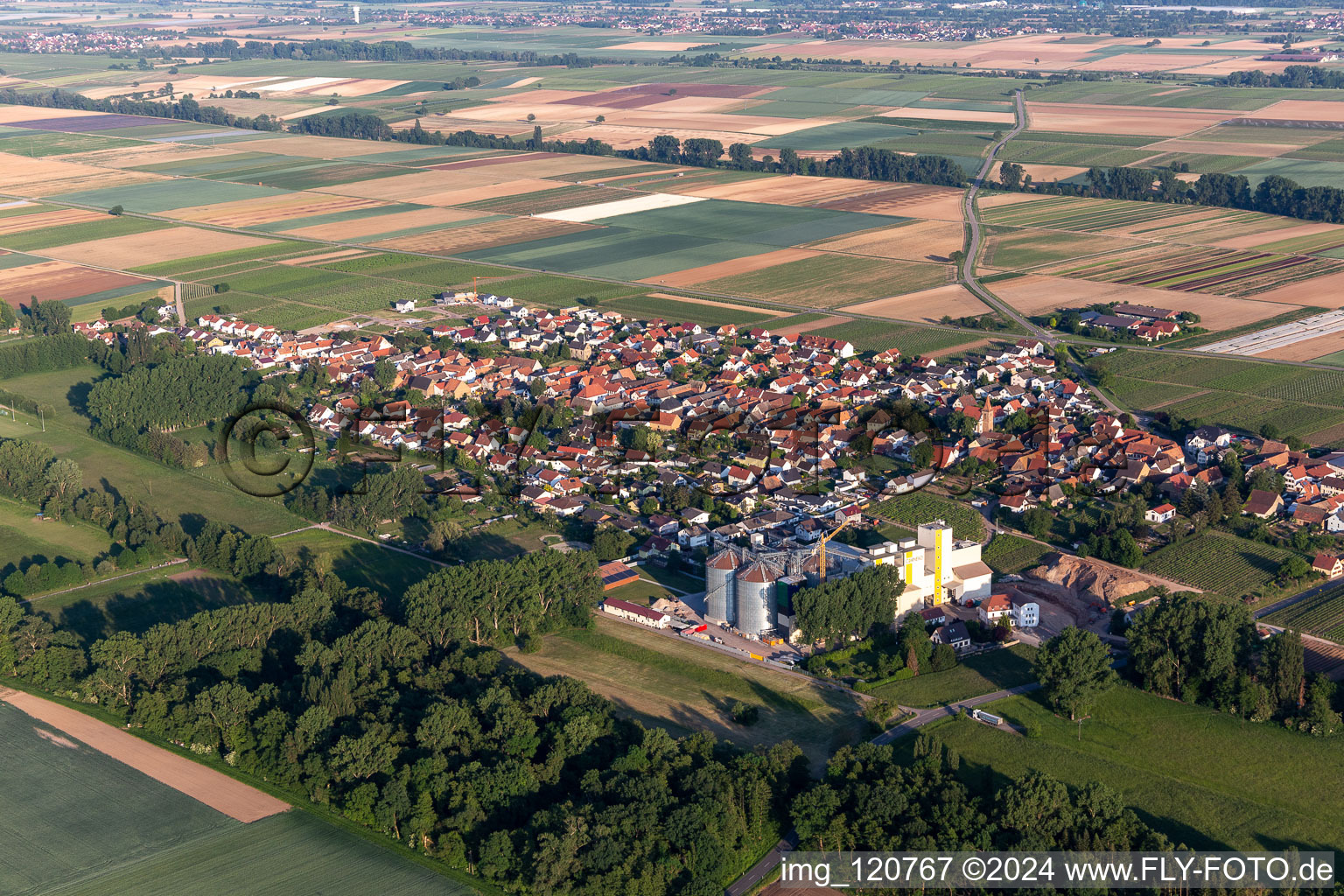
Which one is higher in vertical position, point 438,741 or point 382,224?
point 382,224

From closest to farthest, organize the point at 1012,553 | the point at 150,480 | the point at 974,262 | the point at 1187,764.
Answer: the point at 1187,764, the point at 1012,553, the point at 150,480, the point at 974,262

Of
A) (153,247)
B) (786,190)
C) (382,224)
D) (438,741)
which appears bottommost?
(438,741)

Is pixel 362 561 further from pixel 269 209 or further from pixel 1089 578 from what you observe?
pixel 269 209

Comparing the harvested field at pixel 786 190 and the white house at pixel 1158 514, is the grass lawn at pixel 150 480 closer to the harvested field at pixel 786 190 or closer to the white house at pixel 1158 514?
the white house at pixel 1158 514

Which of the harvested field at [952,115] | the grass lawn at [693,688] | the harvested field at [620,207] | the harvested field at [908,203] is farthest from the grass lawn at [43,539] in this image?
the harvested field at [952,115]

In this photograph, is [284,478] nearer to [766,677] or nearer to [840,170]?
[766,677]

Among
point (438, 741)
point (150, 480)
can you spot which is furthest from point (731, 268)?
point (438, 741)
